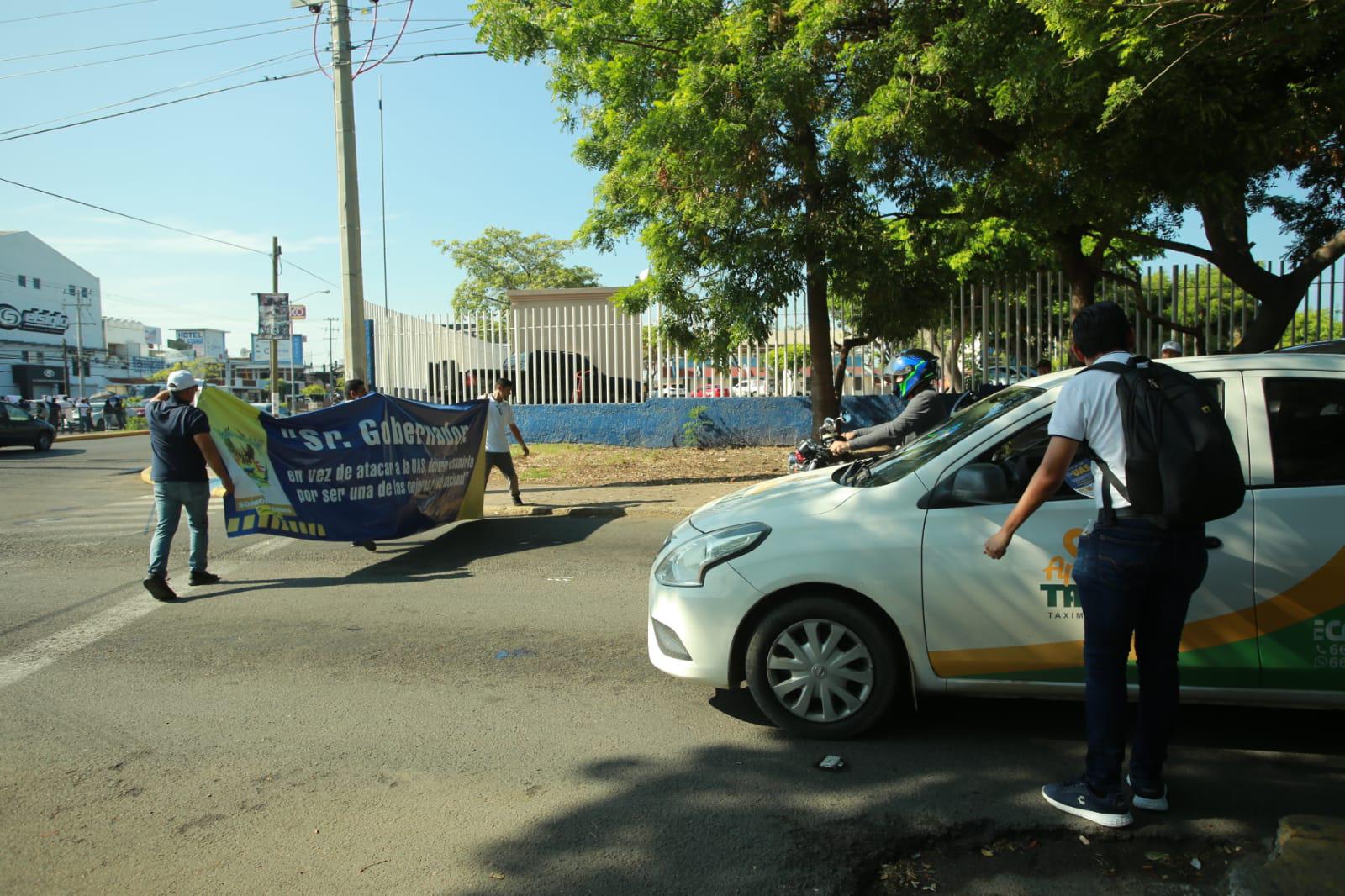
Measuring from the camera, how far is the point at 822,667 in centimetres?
423

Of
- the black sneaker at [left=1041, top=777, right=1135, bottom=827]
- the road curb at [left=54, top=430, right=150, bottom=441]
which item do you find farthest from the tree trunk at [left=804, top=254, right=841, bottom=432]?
the road curb at [left=54, top=430, right=150, bottom=441]

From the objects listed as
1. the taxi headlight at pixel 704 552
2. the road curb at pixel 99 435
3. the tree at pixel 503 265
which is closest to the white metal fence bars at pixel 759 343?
the taxi headlight at pixel 704 552

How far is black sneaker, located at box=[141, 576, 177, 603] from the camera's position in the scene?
721 cm

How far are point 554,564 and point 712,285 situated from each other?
265 inches

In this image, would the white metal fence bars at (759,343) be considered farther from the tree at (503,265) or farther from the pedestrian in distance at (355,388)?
the tree at (503,265)

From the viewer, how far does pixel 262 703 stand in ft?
16.3

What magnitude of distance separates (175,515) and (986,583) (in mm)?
6240

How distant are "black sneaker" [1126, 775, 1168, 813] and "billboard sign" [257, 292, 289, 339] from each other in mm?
25048

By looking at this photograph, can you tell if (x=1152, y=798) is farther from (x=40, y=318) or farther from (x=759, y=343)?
(x=40, y=318)

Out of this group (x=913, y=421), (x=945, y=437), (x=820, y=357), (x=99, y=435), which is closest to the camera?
(x=945, y=437)

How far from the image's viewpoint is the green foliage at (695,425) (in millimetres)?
18234

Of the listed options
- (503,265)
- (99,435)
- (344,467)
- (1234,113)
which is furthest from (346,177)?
(503,265)

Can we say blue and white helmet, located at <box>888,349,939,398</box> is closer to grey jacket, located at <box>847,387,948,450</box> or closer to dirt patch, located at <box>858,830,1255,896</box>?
grey jacket, located at <box>847,387,948,450</box>

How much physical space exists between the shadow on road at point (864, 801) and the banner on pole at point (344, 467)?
5.22m
